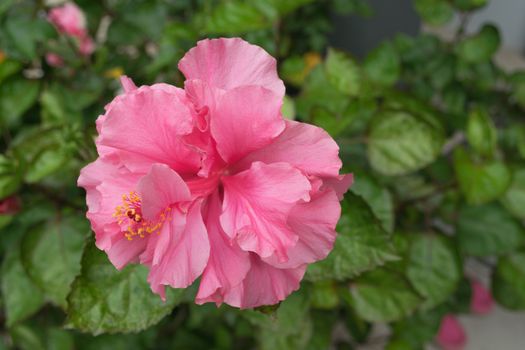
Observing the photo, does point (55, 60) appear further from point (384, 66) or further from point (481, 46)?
point (481, 46)

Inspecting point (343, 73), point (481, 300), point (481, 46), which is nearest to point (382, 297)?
point (343, 73)

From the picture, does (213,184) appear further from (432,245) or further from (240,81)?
(432,245)

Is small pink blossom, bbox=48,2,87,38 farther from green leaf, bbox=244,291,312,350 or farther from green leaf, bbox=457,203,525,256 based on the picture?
green leaf, bbox=457,203,525,256

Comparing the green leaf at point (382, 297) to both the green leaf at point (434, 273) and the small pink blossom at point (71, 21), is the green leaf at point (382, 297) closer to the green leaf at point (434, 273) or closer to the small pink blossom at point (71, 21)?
the green leaf at point (434, 273)

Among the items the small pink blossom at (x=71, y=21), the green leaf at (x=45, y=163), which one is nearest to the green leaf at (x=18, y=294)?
the green leaf at (x=45, y=163)

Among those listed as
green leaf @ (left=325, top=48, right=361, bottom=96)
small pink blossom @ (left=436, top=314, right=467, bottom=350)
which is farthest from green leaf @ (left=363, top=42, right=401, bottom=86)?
small pink blossom @ (left=436, top=314, right=467, bottom=350)

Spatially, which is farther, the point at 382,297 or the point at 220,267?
the point at 382,297
